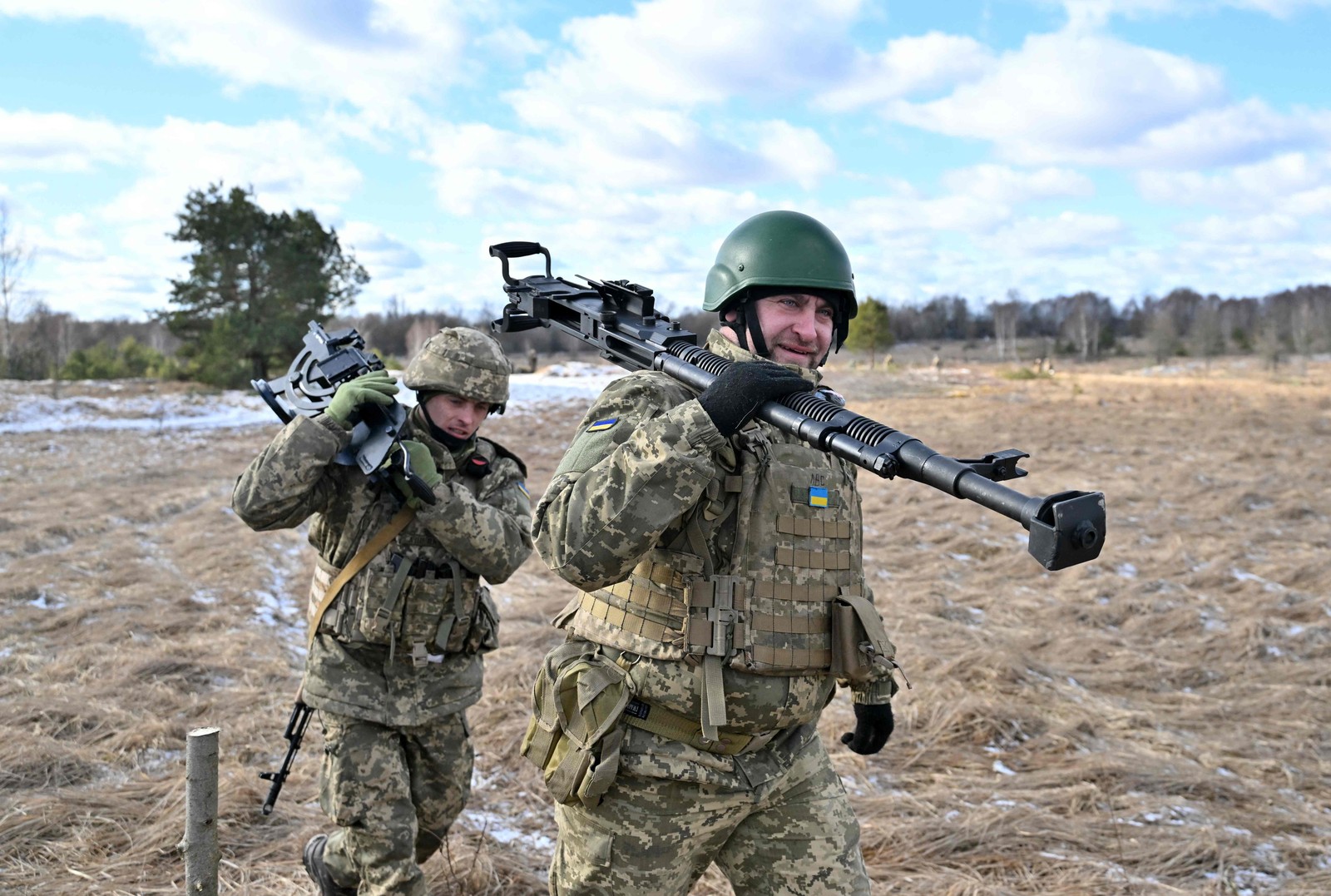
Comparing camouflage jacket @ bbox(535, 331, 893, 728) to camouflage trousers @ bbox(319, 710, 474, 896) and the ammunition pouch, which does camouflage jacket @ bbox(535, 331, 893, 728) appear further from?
camouflage trousers @ bbox(319, 710, 474, 896)

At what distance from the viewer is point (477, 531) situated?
11.4 ft

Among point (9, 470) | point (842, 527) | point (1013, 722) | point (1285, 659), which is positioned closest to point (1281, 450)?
point (1285, 659)

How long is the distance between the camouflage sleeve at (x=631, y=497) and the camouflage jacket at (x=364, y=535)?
126 cm

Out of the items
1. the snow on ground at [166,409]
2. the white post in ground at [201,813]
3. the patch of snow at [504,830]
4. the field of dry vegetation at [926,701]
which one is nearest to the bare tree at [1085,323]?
the snow on ground at [166,409]

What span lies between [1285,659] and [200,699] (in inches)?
300

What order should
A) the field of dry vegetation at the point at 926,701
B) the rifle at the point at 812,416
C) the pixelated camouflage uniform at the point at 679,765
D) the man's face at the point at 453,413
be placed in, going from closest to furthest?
the rifle at the point at 812,416 → the pixelated camouflage uniform at the point at 679,765 → the man's face at the point at 453,413 → the field of dry vegetation at the point at 926,701

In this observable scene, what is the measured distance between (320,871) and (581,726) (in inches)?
69.6

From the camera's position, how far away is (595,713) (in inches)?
95.0

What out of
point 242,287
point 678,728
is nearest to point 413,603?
point 678,728

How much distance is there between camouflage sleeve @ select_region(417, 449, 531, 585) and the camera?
3424 millimetres

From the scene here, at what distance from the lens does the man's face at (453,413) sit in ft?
12.4

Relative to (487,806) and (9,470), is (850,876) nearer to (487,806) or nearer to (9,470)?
(487,806)

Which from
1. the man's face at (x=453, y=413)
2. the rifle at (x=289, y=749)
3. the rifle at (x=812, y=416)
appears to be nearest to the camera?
the rifle at (x=812, y=416)

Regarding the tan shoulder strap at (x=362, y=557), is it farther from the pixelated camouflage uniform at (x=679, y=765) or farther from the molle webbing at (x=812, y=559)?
the molle webbing at (x=812, y=559)
